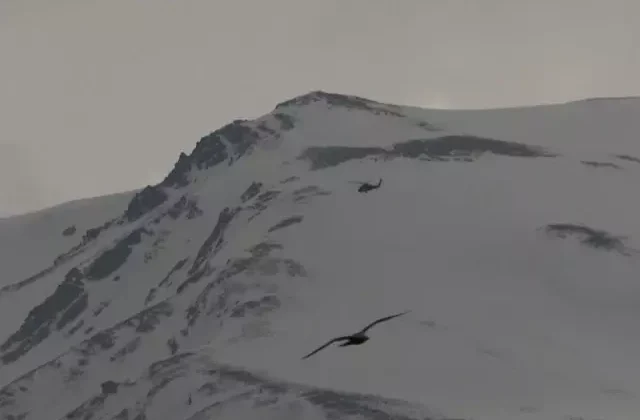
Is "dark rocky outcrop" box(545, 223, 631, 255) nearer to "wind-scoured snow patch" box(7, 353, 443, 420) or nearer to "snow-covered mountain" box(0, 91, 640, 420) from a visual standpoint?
"snow-covered mountain" box(0, 91, 640, 420)

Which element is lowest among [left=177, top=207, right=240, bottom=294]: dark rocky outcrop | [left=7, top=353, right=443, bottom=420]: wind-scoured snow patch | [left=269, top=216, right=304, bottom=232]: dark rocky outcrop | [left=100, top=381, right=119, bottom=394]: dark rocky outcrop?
[left=100, top=381, right=119, bottom=394]: dark rocky outcrop

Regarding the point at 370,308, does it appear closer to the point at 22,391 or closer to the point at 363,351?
the point at 363,351

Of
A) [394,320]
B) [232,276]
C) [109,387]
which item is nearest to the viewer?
[394,320]

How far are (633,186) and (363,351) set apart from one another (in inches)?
2590

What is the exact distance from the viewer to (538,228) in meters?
176

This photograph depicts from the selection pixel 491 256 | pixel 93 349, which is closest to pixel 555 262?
pixel 491 256

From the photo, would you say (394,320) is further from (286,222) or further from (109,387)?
(109,387)

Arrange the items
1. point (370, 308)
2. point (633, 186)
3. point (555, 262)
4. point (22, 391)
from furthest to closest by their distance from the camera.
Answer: point (633, 186) < point (22, 391) < point (555, 262) < point (370, 308)

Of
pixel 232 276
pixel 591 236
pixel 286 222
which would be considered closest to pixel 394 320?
pixel 232 276

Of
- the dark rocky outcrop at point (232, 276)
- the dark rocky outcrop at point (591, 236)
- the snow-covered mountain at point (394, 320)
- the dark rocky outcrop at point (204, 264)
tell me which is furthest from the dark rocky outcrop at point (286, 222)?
the dark rocky outcrop at point (591, 236)

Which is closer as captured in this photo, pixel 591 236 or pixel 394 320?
pixel 394 320

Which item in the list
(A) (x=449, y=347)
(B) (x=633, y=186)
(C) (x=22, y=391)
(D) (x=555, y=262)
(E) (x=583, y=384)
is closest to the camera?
(E) (x=583, y=384)

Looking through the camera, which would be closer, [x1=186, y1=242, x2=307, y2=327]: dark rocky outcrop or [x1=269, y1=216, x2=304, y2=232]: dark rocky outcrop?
[x1=186, y1=242, x2=307, y2=327]: dark rocky outcrop

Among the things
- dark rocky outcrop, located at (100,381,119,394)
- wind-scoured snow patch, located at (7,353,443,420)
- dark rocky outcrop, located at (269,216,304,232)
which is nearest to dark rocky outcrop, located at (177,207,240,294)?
dark rocky outcrop, located at (269,216,304,232)
